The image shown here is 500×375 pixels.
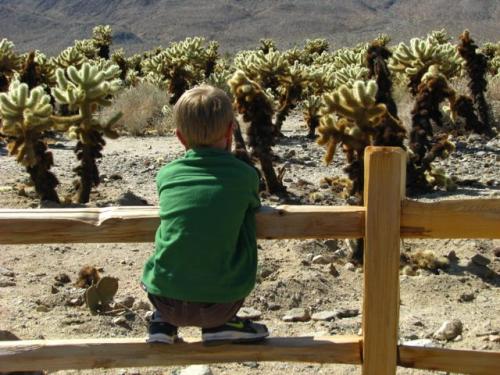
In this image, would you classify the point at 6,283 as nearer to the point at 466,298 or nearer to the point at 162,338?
the point at 162,338

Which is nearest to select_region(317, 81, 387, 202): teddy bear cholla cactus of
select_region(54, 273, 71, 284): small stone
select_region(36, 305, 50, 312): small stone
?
select_region(54, 273, 71, 284): small stone

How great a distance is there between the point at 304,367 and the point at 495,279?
2.40 m

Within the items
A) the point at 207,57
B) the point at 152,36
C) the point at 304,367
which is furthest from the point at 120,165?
the point at 152,36

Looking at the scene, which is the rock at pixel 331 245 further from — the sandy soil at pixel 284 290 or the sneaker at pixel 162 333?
the sneaker at pixel 162 333

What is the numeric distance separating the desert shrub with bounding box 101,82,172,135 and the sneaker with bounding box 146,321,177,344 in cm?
1145

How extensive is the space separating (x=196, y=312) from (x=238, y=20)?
9294 cm

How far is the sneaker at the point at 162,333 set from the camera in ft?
12.9

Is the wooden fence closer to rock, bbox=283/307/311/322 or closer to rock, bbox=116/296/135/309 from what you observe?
rock, bbox=283/307/311/322

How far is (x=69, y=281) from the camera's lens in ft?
23.0

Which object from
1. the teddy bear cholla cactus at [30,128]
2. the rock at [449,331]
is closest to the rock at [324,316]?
the rock at [449,331]

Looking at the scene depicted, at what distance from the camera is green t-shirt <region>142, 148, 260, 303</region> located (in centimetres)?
375

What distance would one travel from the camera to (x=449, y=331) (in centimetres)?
585

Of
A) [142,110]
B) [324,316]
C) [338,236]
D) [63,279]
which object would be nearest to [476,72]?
[142,110]

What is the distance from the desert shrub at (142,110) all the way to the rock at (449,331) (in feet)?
33.2
